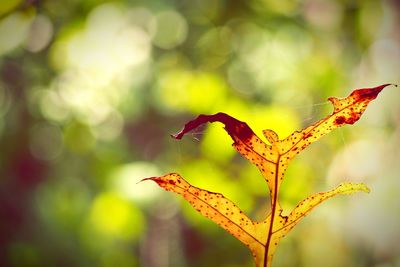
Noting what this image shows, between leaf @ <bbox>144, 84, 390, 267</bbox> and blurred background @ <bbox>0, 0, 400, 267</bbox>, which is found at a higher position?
blurred background @ <bbox>0, 0, 400, 267</bbox>

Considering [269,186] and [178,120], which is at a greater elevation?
[178,120]

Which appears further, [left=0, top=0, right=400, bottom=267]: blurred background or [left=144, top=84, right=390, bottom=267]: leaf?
[left=0, top=0, right=400, bottom=267]: blurred background

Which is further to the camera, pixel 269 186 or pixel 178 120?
pixel 178 120

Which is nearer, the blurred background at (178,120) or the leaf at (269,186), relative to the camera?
the leaf at (269,186)

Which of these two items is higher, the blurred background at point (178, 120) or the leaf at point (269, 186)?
the blurred background at point (178, 120)
